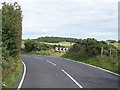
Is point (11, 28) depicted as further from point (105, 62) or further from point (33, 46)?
point (33, 46)

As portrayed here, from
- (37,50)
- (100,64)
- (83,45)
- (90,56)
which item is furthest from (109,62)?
(37,50)

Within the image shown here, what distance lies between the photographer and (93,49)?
42438mm

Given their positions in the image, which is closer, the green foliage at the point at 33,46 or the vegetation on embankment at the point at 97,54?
the vegetation on embankment at the point at 97,54

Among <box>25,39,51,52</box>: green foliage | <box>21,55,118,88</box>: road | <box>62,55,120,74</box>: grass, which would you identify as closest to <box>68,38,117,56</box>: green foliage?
<box>62,55,120,74</box>: grass

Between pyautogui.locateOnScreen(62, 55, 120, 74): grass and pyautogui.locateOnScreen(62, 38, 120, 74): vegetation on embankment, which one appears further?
pyautogui.locateOnScreen(62, 38, 120, 74): vegetation on embankment

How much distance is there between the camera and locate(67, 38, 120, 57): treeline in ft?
135

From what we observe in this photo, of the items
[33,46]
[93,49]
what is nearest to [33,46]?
[33,46]

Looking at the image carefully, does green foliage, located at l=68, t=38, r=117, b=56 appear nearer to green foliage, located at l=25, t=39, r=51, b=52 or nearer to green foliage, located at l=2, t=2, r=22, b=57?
green foliage, located at l=2, t=2, r=22, b=57

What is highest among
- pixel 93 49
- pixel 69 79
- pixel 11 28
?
pixel 11 28

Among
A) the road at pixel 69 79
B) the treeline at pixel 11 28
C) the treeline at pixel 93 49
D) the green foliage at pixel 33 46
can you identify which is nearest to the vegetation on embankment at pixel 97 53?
the treeline at pixel 93 49

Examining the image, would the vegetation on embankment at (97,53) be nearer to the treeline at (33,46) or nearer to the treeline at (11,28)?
the treeline at (11,28)

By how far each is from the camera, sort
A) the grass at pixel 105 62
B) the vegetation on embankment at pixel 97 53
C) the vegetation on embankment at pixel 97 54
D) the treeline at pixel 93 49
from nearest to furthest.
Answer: the grass at pixel 105 62 → the vegetation on embankment at pixel 97 54 → the vegetation on embankment at pixel 97 53 → the treeline at pixel 93 49

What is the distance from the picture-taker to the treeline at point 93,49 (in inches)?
1616

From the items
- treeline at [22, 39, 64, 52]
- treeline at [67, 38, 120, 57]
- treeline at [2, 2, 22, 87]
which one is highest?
treeline at [2, 2, 22, 87]
